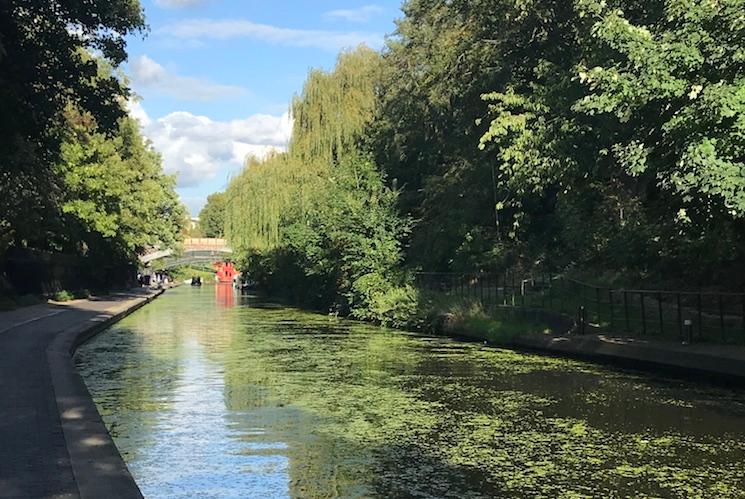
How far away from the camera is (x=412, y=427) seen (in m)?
10.9

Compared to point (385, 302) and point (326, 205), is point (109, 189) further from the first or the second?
point (385, 302)

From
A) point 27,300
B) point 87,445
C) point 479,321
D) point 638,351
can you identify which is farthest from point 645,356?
point 27,300

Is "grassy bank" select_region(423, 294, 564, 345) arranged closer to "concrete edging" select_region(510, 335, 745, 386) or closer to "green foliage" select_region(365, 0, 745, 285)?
"concrete edging" select_region(510, 335, 745, 386)

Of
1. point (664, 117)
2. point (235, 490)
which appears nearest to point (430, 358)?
point (664, 117)

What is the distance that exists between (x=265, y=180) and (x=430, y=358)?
105 ft

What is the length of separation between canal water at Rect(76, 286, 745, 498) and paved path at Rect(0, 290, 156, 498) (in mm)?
637

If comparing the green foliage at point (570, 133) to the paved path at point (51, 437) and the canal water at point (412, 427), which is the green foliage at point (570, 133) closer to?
the canal water at point (412, 427)

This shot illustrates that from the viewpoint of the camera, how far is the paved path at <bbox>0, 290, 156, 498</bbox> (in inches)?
251

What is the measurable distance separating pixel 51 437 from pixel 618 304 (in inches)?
731

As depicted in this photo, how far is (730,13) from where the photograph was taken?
11758mm

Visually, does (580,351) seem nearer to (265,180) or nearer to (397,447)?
(397,447)

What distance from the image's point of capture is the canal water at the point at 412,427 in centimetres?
805

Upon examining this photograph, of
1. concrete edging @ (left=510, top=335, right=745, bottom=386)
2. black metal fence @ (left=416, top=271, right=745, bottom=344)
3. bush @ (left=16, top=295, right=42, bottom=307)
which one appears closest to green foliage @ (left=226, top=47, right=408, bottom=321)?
black metal fence @ (left=416, top=271, right=745, bottom=344)

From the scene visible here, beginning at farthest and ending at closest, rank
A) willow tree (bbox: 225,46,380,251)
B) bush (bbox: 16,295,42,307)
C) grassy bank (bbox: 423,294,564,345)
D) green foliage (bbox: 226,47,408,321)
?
willow tree (bbox: 225,46,380,251) → green foliage (bbox: 226,47,408,321) → bush (bbox: 16,295,42,307) → grassy bank (bbox: 423,294,564,345)
